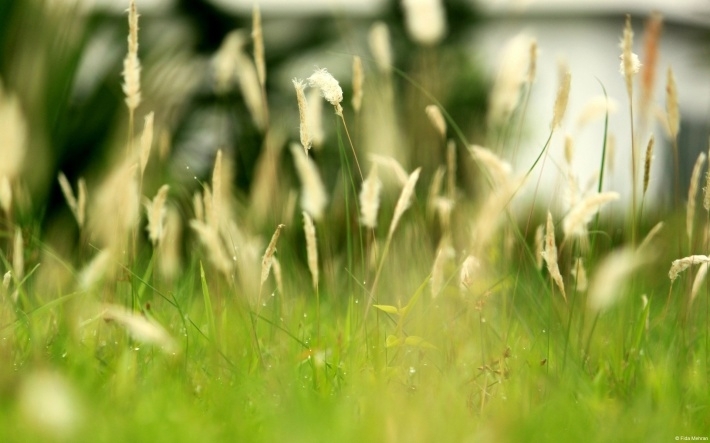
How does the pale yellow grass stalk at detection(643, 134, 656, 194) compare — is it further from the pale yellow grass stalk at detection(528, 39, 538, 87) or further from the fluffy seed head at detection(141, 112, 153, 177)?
the fluffy seed head at detection(141, 112, 153, 177)

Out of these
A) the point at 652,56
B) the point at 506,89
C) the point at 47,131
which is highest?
the point at 652,56

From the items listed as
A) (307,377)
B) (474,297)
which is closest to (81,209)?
(307,377)

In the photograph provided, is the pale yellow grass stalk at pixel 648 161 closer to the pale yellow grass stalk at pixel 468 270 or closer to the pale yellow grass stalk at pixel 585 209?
the pale yellow grass stalk at pixel 585 209

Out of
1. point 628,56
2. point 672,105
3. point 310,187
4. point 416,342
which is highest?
point 628,56

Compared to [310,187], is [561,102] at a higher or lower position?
higher

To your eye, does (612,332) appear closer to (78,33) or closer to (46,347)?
(46,347)

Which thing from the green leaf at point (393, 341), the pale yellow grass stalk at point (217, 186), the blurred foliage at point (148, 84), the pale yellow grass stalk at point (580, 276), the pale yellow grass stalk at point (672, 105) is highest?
the pale yellow grass stalk at point (672, 105)

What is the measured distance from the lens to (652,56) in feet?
6.59

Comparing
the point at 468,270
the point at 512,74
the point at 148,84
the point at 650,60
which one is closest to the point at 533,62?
the point at 512,74

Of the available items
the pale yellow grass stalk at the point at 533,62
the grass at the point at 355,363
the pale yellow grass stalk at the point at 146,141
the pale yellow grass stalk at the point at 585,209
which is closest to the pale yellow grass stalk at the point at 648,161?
the grass at the point at 355,363

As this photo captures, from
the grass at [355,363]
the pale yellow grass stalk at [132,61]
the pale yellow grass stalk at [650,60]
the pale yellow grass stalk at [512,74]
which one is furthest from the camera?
the pale yellow grass stalk at [512,74]

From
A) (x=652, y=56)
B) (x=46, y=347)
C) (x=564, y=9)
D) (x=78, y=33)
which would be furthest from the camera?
(x=564, y=9)

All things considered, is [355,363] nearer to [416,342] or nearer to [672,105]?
[416,342]

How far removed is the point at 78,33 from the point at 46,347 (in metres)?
1.61
